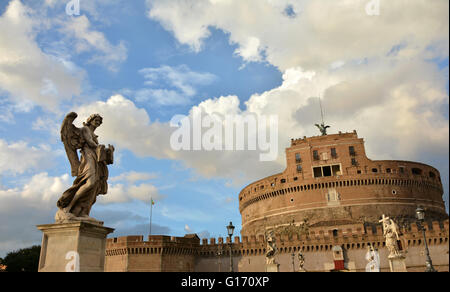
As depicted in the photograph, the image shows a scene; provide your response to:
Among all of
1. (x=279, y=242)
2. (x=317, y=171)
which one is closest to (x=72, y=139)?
(x=279, y=242)

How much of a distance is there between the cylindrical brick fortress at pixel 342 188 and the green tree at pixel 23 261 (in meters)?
40.5

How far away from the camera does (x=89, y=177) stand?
22.7ft

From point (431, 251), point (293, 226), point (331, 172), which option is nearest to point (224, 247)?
point (293, 226)

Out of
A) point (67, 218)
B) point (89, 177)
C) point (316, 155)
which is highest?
point (316, 155)

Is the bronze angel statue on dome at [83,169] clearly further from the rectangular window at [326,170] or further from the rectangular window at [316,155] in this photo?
the rectangular window at [326,170]

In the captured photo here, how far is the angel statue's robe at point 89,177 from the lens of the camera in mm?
6863

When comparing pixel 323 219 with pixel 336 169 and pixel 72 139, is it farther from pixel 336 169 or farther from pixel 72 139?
pixel 72 139

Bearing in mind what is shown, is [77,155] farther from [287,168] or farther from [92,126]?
[287,168]

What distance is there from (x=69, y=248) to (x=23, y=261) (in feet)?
206

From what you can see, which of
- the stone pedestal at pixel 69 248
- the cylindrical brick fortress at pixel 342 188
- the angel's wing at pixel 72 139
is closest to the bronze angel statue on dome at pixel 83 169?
the angel's wing at pixel 72 139

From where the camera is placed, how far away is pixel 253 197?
234 ft

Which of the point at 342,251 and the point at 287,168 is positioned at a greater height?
the point at 287,168

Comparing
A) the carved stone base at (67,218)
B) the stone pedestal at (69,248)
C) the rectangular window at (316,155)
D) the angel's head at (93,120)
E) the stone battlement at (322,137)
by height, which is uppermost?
the stone battlement at (322,137)
